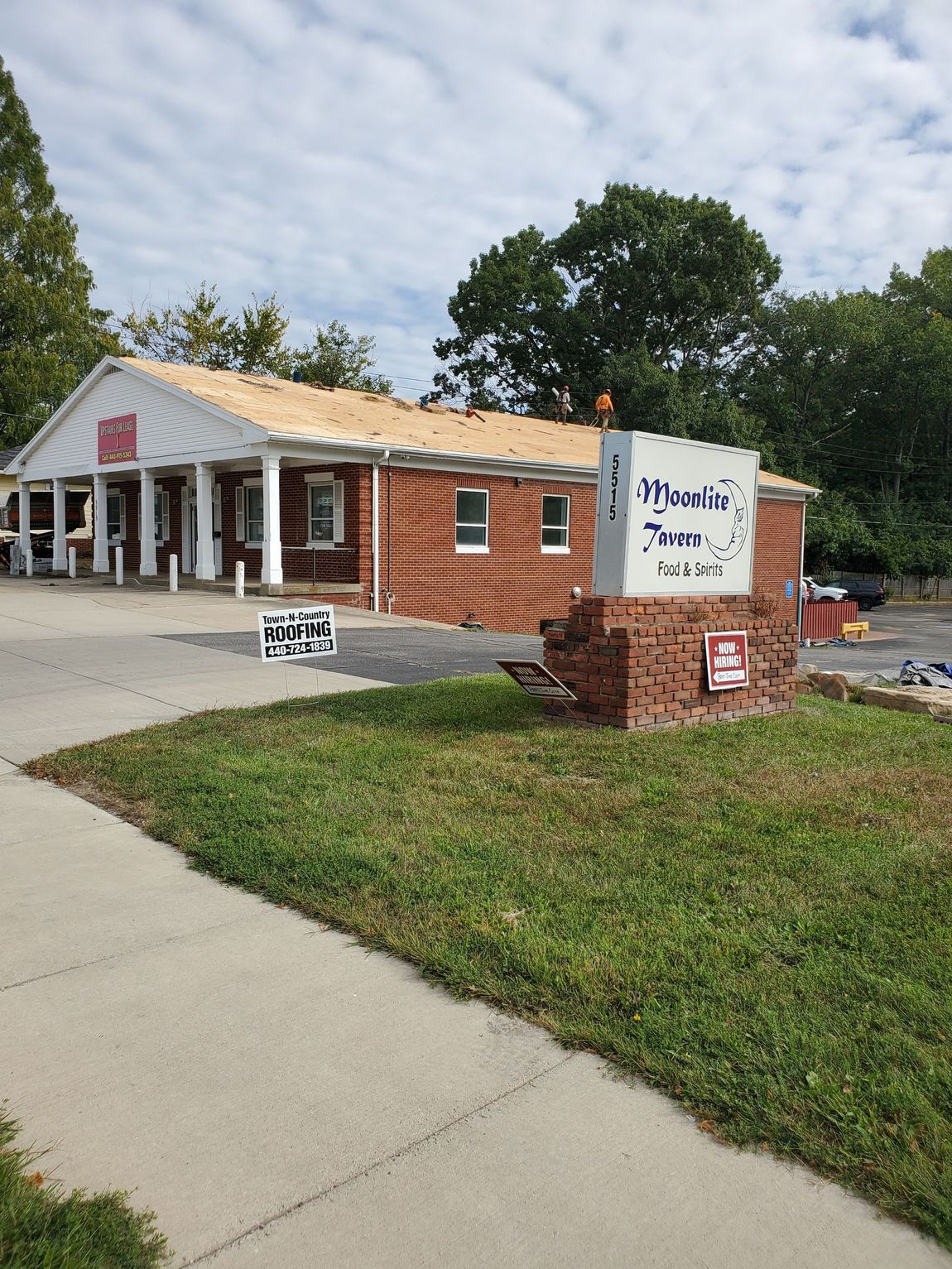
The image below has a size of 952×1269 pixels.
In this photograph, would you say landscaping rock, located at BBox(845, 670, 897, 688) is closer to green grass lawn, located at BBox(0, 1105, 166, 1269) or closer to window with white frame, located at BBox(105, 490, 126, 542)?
green grass lawn, located at BBox(0, 1105, 166, 1269)

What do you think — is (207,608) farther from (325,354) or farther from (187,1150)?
(325,354)

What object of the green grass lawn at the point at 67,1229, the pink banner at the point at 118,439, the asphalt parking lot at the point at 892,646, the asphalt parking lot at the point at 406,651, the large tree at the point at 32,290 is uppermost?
the large tree at the point at 32,290

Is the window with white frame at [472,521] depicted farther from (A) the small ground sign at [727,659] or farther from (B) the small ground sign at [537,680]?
(B) the small ground sign at [537,680]

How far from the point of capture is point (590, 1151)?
274 cm

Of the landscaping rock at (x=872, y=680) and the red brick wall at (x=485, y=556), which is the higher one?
the red brick wall at (x=485, y=556)

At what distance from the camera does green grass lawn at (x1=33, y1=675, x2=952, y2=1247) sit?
2961 millimetres

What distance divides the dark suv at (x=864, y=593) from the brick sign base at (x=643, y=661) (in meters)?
44.5

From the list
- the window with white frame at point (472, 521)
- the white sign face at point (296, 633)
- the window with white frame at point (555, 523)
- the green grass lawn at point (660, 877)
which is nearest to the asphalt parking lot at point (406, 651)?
the white sign face at point (296, 633)

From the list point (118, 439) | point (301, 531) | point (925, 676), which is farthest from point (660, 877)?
point (118, 439)

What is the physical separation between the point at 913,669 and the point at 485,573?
12796mm

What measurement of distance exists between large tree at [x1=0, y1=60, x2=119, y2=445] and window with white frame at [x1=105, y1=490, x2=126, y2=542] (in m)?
15.7

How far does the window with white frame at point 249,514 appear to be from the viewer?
24938 mm

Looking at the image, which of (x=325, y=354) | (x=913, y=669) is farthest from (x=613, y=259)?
(x=913, y=669)

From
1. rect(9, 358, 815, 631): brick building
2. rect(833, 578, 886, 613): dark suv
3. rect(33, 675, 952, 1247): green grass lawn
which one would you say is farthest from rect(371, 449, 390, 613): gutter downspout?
rect(833, 578, 886, 613): dark suv
